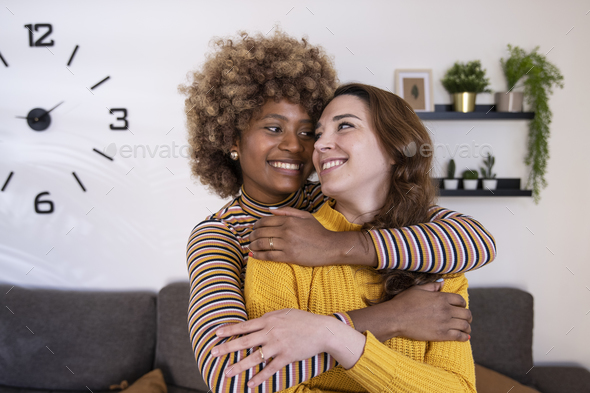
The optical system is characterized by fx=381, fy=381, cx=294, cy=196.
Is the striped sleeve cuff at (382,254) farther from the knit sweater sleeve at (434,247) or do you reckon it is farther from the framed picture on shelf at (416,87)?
the framed picture on shelf at (416,87)

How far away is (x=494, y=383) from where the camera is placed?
6.26ft

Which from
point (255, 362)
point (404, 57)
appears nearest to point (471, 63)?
point (404, 57)

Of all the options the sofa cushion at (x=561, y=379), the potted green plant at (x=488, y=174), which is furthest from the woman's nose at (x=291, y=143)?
the sofa cushion at (x=561, y=379)

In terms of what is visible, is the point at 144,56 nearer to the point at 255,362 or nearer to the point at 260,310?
the point at 260,310

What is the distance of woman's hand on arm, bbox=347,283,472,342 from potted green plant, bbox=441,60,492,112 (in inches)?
60.2

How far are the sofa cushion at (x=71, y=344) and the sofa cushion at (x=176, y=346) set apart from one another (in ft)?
0.29

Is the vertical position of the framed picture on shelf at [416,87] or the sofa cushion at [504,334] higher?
the framed picture on shelf at [416,87]

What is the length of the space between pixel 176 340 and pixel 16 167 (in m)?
1.51

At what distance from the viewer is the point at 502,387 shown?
1896 millimetres

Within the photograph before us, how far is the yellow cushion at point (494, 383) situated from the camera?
188 centimetres

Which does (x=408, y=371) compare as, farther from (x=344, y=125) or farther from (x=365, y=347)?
(x=344, y=125)

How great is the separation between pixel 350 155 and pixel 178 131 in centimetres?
156

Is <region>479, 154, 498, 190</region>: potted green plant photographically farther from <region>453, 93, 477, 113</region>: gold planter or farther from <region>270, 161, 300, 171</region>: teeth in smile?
<region>270, 161, 300, 171</region>: teeth in smile

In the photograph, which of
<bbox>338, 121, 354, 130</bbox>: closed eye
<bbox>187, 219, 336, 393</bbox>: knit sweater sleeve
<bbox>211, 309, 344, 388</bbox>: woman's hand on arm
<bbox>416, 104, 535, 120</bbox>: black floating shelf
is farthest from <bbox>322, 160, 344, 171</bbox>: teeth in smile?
<bbox>416, 104, 535, 120</bbox>: black floating shelf
